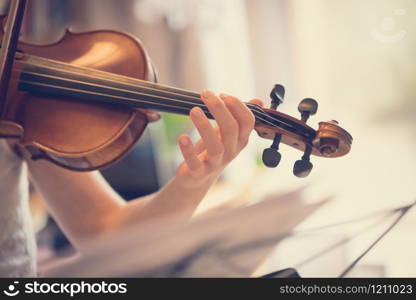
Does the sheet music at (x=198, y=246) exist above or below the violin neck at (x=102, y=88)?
below

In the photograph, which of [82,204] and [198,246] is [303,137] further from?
[82,204]

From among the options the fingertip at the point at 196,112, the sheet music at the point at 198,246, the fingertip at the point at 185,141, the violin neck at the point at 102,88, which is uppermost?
the violin neck at the point at 102,88

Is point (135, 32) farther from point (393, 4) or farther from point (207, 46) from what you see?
point (393, 4)

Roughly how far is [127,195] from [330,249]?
1.06m

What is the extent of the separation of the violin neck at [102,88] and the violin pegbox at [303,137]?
4cm

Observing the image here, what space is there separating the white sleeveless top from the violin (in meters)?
0.09

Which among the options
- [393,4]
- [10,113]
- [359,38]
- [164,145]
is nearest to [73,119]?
[10,113]

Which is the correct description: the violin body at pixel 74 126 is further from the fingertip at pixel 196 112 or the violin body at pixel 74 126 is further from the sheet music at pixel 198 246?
the sheet music at pixel 198 246

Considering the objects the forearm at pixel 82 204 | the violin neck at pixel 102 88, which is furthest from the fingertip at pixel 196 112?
the forearm at pixel 82 204

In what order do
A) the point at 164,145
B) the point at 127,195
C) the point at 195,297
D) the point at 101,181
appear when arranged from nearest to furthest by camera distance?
1. the point at 195,297
2. the point at 101,181
3. the point at 127,195
4. the point at 164,145

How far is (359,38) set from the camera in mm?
1206

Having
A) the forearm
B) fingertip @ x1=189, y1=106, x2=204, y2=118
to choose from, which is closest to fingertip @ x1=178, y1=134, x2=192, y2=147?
fingertip @ x1=189, y1=106, x2=204, y2=118

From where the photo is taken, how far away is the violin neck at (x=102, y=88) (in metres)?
0.59

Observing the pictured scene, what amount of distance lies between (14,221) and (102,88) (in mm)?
254
